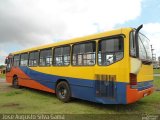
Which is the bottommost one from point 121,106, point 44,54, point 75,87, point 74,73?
point 121,106

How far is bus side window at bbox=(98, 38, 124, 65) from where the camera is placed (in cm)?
795

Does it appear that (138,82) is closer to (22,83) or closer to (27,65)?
(27,65)

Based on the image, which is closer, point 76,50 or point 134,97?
point 134,97

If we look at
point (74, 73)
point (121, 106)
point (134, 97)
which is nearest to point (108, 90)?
point (134, 97)

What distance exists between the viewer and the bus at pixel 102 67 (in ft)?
25.4

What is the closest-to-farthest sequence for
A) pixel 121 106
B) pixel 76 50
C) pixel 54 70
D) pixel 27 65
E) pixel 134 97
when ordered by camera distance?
pixel 134 97, pixel 121 106, pixel 76 50, pixel 54 70, pixel 27 65

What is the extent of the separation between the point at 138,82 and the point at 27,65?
8.12 m

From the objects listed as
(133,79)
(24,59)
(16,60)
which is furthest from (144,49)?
(16,60)

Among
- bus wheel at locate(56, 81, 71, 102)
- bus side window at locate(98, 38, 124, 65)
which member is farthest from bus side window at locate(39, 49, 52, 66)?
bus side window at locate(98, 38, 124, 65)

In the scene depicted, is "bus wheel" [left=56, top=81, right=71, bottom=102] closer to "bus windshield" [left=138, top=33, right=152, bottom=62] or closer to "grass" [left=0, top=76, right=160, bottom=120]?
"grass" [left=0, top=76, right=160, bottom=120]

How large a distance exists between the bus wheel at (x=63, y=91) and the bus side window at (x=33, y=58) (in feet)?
9.53

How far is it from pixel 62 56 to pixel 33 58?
3.35 metres

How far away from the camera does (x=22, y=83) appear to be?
1491cm

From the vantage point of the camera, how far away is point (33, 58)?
13445 millimetres
